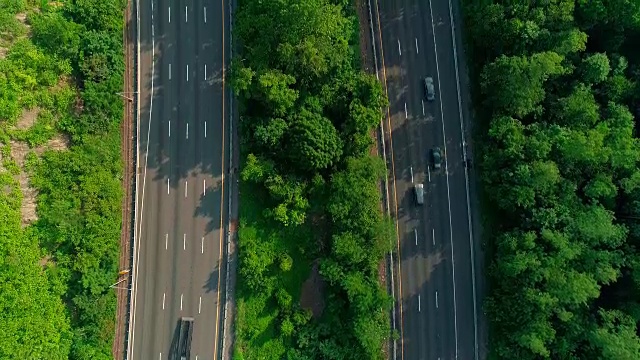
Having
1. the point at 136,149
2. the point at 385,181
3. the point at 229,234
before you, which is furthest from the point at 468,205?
the point at 136,149

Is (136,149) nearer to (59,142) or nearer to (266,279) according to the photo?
(59,142)

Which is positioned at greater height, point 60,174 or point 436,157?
point 60,174

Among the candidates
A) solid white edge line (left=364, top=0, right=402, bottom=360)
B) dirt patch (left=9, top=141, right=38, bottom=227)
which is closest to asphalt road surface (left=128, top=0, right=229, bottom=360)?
dirt patch (left=9, top=141, right=38, bottom=227)

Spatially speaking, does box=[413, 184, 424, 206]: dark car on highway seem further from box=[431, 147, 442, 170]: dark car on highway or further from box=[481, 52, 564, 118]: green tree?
box=[481, 52, 564, 118]: green tree

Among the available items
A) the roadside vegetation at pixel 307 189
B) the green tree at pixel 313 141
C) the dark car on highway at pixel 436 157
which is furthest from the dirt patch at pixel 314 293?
the dark car on highway at pixel 436 157

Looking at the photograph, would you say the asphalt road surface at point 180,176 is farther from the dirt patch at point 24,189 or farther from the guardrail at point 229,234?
the dirt patch at point 24,189

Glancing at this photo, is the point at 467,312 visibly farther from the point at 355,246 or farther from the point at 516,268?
the point at 355,246

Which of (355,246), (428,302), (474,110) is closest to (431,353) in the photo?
(428,302)
